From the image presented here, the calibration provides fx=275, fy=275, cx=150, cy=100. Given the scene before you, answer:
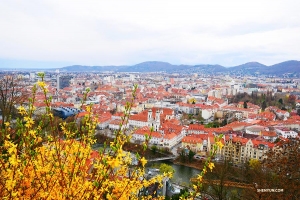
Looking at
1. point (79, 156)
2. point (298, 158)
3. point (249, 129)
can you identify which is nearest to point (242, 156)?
point (249, 129)

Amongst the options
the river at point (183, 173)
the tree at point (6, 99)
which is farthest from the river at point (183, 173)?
the tree at point (6, 99)

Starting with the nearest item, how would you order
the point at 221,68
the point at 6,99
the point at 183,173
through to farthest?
the point at 6,99 < the point at 183,173 < the point at 221,68

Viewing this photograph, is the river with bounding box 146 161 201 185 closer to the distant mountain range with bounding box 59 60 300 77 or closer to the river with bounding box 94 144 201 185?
the river with bounding box 94 144 201 185

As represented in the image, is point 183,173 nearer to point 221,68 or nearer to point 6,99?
point 6,99

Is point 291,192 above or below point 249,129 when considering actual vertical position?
above

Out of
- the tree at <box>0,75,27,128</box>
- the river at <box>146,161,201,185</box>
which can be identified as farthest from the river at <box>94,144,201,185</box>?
the tree at <box>0,75,27,128</box>

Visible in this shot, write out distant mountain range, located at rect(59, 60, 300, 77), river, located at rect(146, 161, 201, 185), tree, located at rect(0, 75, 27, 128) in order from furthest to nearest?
distant mountain range, located at rect(59, 60, 300, 77)
river, located at rect(146, 161, 201, 185)
tree, located at rect(0, 75, 27, 128)

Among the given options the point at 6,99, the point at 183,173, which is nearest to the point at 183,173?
the point at 183,173

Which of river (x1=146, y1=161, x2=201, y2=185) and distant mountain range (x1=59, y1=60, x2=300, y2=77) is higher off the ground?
distant mountain range (x1=59, y1=60, x2=300, y2=77)

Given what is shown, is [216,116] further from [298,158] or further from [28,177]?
[28,177]

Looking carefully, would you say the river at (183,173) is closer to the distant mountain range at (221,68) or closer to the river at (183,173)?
the river at (183,173)

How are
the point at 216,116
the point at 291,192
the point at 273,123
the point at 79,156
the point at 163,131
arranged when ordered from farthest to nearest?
1. the point at 216,116
2. the point at 273,123
3. the point at 163,131
4. the point at 291,192
5. the point at 79,156
